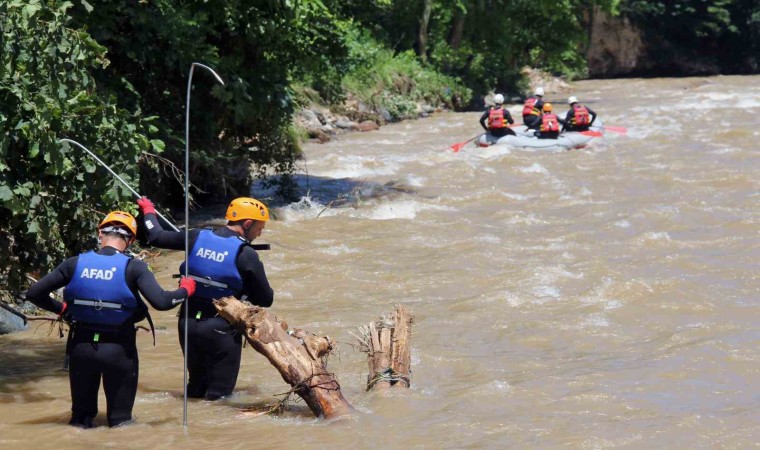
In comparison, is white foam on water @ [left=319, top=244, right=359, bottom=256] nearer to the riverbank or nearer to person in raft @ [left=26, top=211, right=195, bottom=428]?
person in raft @ [left=26, top=211, right=195, bottom=428]

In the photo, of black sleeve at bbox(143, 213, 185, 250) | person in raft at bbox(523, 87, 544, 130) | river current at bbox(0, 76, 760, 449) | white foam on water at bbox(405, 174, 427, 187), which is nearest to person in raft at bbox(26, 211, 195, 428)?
river current at bbox(0, 76, 760, 449)

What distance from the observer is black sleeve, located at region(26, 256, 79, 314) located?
591 cm

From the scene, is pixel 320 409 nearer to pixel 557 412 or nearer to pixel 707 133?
pixel 557 412

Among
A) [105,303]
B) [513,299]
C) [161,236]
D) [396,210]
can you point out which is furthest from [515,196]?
[105,303]

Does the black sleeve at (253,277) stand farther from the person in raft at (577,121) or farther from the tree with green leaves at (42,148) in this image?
the person in raft at (577,121)

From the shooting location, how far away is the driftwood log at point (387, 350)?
710 centimetres

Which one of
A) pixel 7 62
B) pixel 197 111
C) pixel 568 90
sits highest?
pixel 7 62

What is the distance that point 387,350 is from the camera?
7148mm

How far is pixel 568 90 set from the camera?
39.8 meters

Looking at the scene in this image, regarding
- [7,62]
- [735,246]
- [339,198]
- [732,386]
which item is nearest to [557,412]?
[732,386]

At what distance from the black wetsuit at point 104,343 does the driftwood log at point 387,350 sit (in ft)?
4.85

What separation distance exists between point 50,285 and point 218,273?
3.51 ft

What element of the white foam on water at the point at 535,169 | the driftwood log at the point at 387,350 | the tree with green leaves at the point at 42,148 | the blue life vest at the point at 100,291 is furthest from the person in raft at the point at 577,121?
the blue life vest at the point at 100,291

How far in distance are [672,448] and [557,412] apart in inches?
37.1
